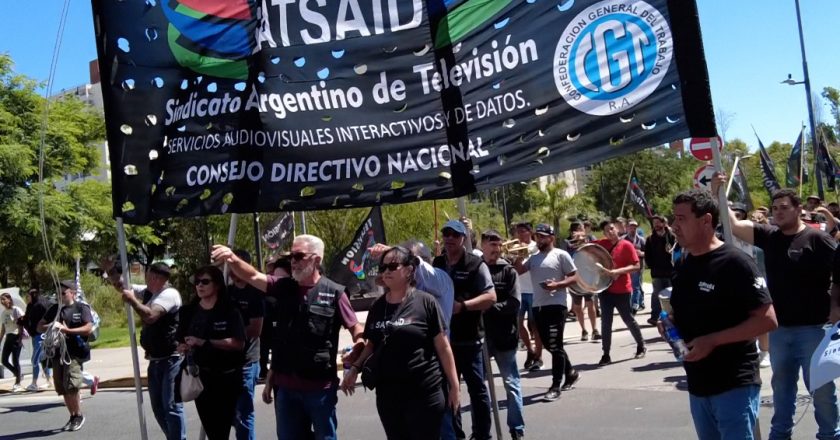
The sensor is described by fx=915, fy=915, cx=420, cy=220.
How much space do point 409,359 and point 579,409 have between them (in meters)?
4.50

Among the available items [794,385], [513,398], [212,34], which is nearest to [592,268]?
[513,398]

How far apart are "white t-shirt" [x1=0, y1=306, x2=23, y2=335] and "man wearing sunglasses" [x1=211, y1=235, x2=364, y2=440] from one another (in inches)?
454

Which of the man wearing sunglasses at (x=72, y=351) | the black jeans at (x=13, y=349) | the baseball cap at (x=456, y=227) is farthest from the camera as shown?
the black jeans at (x=13, y=349)

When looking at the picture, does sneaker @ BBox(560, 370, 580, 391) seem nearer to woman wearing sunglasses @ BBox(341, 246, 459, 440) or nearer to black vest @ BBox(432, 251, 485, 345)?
black vest @ BBox(432, 251, 485, 345)

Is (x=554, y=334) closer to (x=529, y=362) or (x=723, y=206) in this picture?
(x=529, y=362)

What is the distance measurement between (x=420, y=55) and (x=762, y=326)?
2.71 m

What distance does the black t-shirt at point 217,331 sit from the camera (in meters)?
6.46

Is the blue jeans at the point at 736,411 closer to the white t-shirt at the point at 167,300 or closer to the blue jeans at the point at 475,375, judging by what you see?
the blue jeans at the point at 475,375

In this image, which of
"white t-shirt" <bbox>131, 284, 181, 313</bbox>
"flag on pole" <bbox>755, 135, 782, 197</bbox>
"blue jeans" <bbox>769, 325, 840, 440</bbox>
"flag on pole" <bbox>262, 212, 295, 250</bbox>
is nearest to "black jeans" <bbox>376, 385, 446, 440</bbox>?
"blue jeans" <bbox>769, 325, 840, 440</bbox>

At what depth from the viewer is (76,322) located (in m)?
11.1

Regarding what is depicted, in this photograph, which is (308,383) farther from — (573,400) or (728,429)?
(573,400)

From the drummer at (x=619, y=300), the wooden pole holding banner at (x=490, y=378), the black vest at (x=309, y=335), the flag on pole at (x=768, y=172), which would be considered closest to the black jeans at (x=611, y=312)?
the drummer at (x=619, y=300)

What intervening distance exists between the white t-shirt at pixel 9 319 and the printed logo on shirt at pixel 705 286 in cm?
1419

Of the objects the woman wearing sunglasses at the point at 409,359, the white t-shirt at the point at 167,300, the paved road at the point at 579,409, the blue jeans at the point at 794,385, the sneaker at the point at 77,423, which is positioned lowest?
the paved road at the point at 579,409
